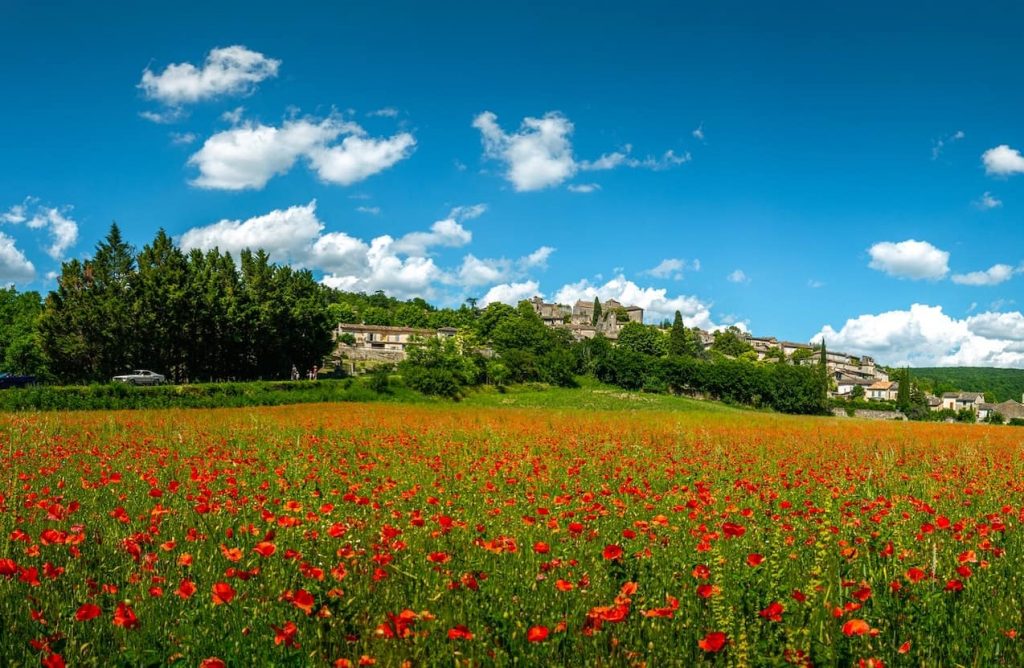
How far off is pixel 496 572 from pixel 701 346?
150822mm

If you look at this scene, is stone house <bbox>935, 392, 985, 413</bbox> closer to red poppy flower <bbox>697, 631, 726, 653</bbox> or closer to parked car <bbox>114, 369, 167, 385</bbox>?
parked car <bbox>114, 369, 167, 385</bbox>

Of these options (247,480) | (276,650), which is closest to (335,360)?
(247,480)

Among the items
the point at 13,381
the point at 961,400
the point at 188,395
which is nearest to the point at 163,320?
the point at 13,381

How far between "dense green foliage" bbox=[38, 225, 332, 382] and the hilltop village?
41.9 feet

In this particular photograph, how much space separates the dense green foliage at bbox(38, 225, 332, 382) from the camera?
146 feet

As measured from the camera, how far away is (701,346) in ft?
488

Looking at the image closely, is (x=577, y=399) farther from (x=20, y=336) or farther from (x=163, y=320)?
(x=20, y=336)

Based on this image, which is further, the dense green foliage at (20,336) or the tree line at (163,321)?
the dense green foliage at (20,336)

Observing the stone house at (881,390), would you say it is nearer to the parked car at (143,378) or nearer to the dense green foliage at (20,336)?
the parked car at (143,378)

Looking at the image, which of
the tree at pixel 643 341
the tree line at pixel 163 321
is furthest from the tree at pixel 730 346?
the tree line at pixel 163 321

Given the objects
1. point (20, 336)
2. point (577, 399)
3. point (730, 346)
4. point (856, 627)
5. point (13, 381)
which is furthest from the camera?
point (730, 346)

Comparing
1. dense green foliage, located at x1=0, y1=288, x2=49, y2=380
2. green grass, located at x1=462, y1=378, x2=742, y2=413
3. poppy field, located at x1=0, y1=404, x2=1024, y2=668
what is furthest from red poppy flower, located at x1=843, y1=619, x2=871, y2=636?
dense green foliage, located at x1=0, y1=288, x2=49, y2=380

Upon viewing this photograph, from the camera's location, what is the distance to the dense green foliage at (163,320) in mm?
44469

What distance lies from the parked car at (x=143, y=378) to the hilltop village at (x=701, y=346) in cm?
1995
